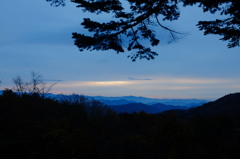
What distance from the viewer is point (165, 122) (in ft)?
69.5

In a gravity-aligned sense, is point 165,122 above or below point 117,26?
below

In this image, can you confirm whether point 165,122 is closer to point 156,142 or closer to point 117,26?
point 156,142

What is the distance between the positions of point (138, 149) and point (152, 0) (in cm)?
1939

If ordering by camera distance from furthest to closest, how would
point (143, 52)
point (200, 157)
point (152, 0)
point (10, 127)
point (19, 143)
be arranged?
point (200, 157)
point (10, 127)
point (19, 143)
point (143, 52)
point (152, 0)

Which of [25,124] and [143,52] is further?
[25,124]

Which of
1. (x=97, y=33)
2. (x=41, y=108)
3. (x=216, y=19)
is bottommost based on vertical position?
(x=41, y=108)

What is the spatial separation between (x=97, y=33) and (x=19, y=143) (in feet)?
25.8

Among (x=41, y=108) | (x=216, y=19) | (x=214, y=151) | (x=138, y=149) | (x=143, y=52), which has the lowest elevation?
(x=214, y=151)

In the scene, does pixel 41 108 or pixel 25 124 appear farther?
pixel 41 108

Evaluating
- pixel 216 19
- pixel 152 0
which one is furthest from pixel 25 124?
pixel 216 19

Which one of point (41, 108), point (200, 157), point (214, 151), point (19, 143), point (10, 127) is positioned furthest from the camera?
point (214, 151)

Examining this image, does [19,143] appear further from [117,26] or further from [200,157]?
[200,157]

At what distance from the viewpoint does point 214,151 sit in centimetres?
3033

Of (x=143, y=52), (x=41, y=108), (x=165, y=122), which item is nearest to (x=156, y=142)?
(x=165, y=122)
